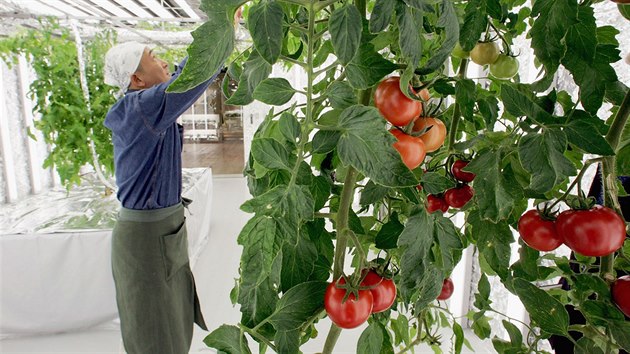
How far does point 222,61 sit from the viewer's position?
29 cm

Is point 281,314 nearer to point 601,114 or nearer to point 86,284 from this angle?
point 601,114

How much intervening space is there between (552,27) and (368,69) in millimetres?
Answer: 165

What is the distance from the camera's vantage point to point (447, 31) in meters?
0.36

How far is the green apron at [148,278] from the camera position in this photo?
1.88m

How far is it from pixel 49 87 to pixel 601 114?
3.13 meters

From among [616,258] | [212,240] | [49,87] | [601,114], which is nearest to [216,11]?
[616,258]

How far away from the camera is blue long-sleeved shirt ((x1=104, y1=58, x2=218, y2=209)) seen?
1630 millimetres

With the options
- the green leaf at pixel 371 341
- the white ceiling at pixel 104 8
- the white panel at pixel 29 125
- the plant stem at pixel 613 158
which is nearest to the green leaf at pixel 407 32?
the plant stem at pixel 613 158

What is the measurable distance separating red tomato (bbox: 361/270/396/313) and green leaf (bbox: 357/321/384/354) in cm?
6

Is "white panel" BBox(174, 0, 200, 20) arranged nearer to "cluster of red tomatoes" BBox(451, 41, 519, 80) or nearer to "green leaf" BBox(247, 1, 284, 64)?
"cluster of red tomatoes" BBox(451, 41, 519, 80)

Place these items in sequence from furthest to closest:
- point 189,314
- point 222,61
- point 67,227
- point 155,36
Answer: point 155,36 → point 67,227 → point 189,314 → point 222,61

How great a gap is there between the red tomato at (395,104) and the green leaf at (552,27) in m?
0.12

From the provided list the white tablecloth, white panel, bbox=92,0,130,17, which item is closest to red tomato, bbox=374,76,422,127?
the white tablecloth

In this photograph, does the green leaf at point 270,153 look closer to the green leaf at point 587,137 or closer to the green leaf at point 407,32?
the green leaf at point 407,32
